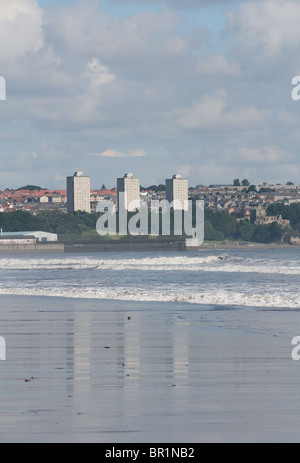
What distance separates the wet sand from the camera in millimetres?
8109

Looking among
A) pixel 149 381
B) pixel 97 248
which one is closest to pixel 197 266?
pixel 149 381

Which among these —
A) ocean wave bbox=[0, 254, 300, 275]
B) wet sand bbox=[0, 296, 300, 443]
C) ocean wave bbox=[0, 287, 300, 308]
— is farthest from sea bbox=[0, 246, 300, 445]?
ocean wave bbox=[0, 254, 300, 275]

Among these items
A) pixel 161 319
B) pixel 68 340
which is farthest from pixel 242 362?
pixel 161 319

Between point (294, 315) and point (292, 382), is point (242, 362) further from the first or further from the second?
point (294, 315)

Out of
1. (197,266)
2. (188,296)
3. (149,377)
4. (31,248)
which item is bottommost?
(31,248)

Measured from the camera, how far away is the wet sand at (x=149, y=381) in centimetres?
811

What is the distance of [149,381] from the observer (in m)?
10.8

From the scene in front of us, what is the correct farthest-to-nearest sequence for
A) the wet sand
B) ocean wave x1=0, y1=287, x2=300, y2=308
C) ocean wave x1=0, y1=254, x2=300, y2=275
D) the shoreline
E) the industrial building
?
the industrial building, the shoreline, ocean wave x1=0, y1=254, x2=300, y2=275, ocean wave x1=0, y1=287, x2=300, y2=308, the wet sand

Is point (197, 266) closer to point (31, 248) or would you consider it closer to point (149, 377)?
point (149, 377)

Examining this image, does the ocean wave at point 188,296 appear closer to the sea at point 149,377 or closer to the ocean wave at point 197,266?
the sea at point 149,377

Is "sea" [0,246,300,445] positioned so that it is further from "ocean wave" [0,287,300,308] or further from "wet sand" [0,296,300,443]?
"ocean wave" [0,287,300,308]
